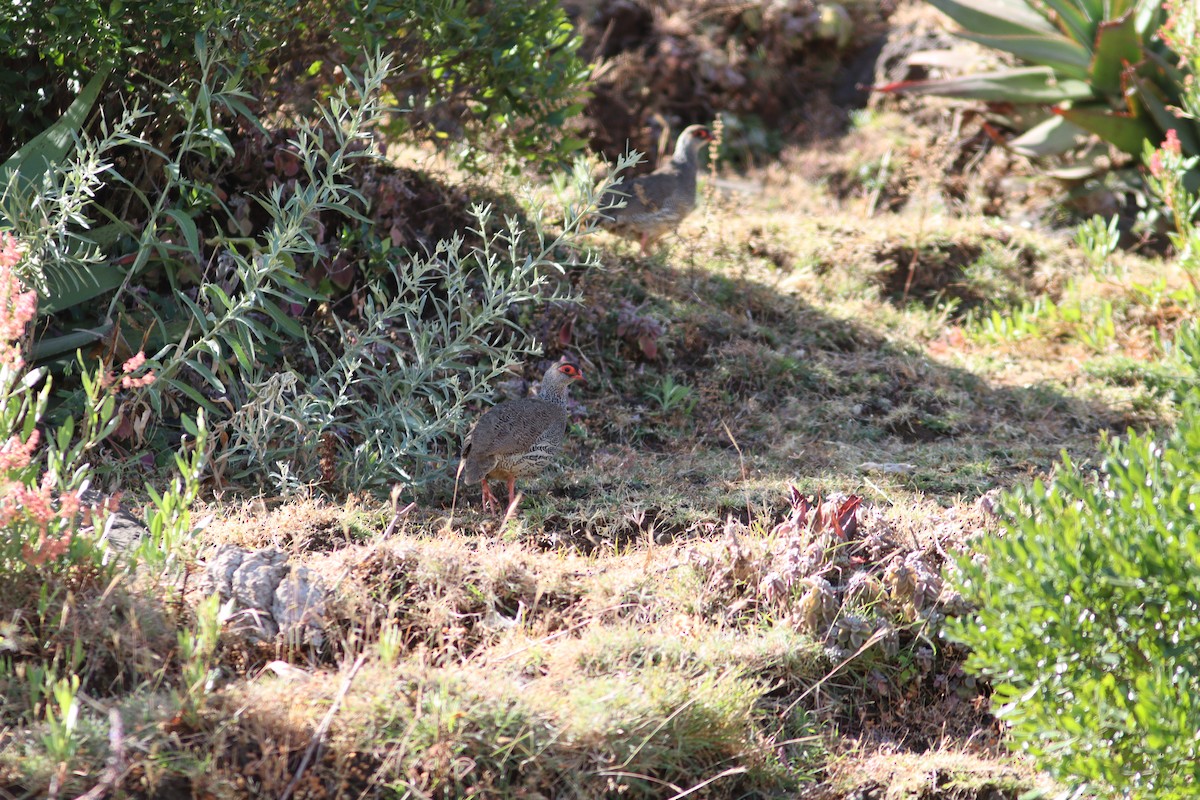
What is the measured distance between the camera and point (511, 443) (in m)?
4.96

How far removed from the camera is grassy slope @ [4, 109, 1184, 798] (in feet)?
10.4

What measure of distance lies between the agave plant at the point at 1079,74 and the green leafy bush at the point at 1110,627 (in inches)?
237

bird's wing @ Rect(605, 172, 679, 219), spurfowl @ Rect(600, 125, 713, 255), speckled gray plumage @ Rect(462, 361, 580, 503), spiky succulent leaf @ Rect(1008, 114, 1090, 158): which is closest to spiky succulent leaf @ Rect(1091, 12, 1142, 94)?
spiky succulent leaf @ Rect(1008, 114, 1090, 158)

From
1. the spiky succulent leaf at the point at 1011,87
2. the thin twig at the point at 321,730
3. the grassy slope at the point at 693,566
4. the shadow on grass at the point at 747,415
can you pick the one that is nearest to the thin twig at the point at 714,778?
the grassy slope at the point at 693,566

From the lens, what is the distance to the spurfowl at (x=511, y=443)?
4969 millimetres

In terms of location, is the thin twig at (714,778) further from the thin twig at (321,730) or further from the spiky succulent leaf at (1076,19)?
the spiky succulent leaf at (1076,19)

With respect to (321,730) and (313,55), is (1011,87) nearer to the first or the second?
(313,55)

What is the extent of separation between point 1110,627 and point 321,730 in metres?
2.06

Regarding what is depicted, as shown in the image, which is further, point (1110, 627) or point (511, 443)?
point (511, 443)

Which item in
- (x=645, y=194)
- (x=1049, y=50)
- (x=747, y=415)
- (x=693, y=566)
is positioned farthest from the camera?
(x=1049, y=50)

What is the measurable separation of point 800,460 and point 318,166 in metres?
2.90

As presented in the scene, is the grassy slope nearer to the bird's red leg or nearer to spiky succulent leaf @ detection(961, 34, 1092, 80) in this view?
the bird's red leg

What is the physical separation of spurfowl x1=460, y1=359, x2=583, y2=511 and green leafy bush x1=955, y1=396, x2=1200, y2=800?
2338 mm

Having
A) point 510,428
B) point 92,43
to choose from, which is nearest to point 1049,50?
point 510,428
